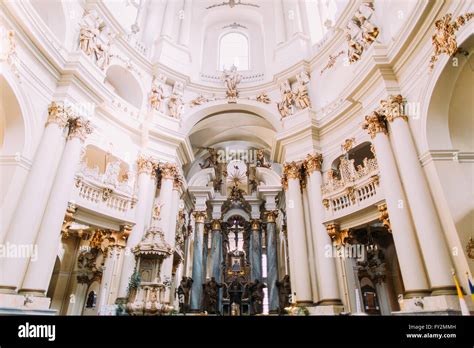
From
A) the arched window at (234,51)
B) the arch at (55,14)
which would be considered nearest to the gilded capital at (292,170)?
the arched window at (234,51)

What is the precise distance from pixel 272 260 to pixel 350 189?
30.6 feet

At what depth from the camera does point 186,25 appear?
52.4ft

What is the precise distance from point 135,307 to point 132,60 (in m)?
9.98

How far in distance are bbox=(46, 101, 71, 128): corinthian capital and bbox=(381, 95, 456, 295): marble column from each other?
9168 mm

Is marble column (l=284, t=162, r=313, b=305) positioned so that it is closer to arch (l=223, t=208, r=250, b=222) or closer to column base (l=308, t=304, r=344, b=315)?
column base (l=308, t=304, r=344, b=315)

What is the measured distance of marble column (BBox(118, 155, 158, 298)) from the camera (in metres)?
9.80

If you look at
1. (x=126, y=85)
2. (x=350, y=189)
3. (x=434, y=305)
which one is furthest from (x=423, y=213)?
(x=126, y=85)

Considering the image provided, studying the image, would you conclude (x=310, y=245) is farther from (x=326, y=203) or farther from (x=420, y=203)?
(x=420, y=203)

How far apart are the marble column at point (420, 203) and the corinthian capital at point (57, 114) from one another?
30.1 ft

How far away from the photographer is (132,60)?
1255cm

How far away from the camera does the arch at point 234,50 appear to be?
687 inches

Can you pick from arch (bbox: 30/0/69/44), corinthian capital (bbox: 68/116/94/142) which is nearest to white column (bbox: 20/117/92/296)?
corinthian capital (bbox: 68/116/94/142)

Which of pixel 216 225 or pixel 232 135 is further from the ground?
pixel 232 135
